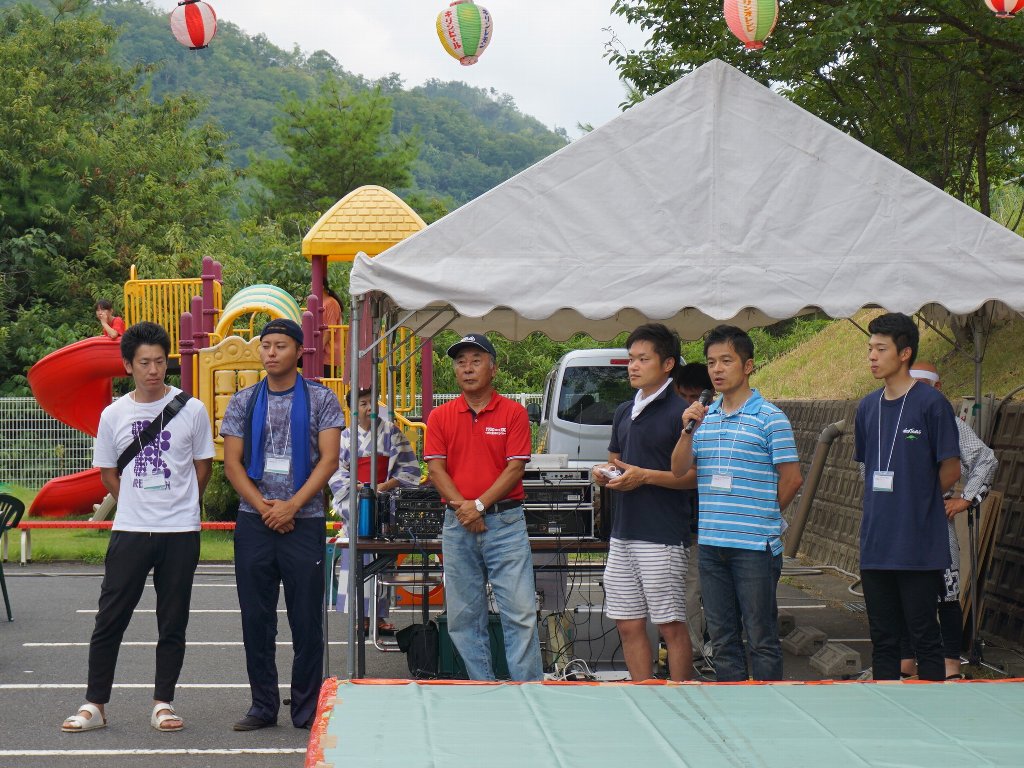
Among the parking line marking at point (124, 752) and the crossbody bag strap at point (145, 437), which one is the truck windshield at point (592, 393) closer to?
the crossbody bag strap at point (145, 437)

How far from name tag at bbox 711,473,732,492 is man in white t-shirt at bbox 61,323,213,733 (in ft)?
8.61

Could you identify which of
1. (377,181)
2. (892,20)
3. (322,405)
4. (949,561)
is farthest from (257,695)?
(377,181)

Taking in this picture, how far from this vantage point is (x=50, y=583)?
12438 millimetres

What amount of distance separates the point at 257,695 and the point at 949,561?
351 cm

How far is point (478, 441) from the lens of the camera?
6242mm

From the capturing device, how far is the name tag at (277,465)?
620 cm

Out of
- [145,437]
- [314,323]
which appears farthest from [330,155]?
[145,437]

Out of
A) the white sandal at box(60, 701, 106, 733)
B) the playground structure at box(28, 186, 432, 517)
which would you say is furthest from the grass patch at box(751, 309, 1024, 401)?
the white sandal at box(60, 701, 106, 733)

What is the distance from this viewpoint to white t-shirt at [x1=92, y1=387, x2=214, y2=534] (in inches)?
247

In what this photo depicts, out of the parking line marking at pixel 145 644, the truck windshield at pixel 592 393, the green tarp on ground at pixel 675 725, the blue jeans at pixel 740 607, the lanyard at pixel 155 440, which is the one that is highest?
the truck windshield at pixel 592 393

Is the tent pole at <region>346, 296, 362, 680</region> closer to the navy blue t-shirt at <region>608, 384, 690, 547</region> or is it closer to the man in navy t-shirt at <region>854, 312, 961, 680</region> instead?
the navy blue t-shirt at <region>608, 384, 690, 547</region>

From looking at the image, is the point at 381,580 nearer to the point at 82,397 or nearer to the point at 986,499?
the point at 986,499

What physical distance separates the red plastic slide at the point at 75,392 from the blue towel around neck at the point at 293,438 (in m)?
13.1

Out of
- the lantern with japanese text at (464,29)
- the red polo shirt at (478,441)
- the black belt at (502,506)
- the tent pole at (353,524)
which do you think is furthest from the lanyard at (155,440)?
the lantern with japanese text at (464,29)
